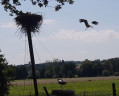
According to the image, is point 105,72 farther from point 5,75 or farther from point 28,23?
point 5,75

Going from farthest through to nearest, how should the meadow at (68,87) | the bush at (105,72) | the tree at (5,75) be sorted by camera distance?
1. the bush at (105,72)
2. the meadow at (68,87)
3. the tree at (5,75)

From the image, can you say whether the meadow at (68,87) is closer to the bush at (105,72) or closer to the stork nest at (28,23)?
the stork nest at (28,23)

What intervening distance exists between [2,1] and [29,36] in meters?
14.0

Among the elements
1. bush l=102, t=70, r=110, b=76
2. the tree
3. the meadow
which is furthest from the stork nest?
bush l=102, t=70, r=110, b=76

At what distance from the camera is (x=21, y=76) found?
368 feet

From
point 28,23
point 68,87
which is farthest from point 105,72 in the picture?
point 28,23

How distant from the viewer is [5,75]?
A: 63.7ft

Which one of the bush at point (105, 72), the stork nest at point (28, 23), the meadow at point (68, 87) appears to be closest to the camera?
the stork nest at point (28, 23)

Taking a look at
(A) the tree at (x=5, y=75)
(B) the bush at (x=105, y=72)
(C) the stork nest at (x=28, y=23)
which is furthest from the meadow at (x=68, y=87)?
(B) the bush at (x=105, y=72)

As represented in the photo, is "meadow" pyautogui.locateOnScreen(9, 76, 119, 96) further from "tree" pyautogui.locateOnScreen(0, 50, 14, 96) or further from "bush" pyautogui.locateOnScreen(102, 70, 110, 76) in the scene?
"bush" pyautogui.locateOnScreen(102, 70, 110, 76)

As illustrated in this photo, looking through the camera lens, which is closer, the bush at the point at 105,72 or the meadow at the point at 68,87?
the meadow at the point at 68,87

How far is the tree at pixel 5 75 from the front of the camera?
19072mm

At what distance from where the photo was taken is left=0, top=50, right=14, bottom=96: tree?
62.6 ft

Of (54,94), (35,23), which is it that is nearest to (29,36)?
(35,23)
